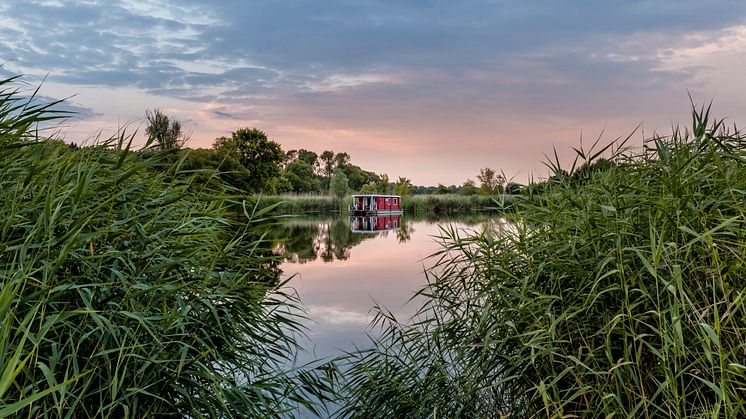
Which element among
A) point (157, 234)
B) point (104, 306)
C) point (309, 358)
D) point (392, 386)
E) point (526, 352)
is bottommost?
point (309, 358)

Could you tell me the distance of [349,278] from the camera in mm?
12320

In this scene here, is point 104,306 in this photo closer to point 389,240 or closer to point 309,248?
point 309,248

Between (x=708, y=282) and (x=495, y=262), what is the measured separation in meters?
1.17

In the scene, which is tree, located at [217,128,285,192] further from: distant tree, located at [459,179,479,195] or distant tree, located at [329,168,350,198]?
distant tree, located at [459,179,479,195]

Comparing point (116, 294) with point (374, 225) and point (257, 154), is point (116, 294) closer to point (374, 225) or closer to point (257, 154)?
point (374, 225)

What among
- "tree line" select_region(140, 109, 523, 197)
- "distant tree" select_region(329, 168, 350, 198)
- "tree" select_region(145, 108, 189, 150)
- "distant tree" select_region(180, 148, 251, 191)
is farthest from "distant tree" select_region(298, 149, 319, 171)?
"tree" select_region(145, 108, 189, 150)

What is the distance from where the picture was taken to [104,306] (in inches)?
95.8

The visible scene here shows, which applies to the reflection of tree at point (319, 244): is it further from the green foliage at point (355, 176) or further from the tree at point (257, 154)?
the green foliage at point (355, 176)

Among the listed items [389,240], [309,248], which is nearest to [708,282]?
[309,248]

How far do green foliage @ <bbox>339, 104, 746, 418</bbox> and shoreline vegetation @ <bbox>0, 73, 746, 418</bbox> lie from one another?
2 centimetres

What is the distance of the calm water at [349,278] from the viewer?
7.12 metres

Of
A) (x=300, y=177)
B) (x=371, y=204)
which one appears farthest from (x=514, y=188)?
(x=300, y=177)

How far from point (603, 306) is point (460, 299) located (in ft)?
3.35

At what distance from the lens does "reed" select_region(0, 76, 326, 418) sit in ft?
7.16
